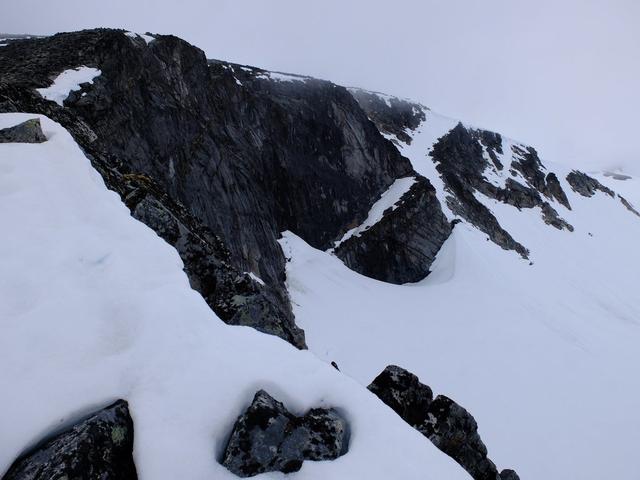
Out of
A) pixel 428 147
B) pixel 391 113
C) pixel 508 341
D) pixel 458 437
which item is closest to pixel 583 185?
pixel 428 147

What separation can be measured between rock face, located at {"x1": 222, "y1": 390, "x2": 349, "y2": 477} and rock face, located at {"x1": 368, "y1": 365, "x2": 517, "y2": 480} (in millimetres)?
3919

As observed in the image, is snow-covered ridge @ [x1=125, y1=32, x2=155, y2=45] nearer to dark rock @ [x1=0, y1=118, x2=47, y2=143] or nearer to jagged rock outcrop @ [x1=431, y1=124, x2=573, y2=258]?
dark rock @ [x1=0, y1=118, x2=47, y2=143]

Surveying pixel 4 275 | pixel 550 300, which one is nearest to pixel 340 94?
pixel 550 300

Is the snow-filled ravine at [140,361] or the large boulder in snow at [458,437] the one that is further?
the large boulder in snow at [458,437]

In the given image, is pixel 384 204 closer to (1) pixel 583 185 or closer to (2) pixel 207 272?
(2) pixel 207 272

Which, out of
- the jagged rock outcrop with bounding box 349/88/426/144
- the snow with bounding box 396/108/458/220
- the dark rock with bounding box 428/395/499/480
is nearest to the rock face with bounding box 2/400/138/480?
the dark rock with bounding box 428/395/499/480

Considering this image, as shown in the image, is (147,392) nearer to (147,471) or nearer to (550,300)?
(147,471)

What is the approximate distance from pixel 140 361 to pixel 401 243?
34151mm

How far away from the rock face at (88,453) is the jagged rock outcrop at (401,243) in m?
31.8

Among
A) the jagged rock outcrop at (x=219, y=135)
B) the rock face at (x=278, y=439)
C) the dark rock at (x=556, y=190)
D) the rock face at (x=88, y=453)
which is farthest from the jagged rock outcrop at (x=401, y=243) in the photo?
the dark rock at (x=556, y=190)

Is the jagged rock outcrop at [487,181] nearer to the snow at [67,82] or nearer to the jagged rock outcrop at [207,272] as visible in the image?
the snow at [67,82]

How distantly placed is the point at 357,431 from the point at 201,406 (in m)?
2.07

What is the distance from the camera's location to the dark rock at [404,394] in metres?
8.74

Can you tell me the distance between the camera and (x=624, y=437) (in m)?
18.8
